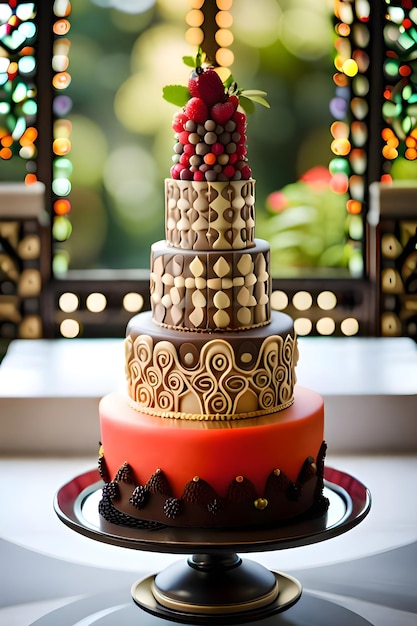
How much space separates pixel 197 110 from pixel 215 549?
119 cm

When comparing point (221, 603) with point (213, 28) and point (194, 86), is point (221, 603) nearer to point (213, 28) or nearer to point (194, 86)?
point (194, 86)

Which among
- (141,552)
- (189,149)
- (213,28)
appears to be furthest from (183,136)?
(213,28)

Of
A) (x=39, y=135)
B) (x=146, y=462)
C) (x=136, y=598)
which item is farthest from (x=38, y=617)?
(x=39, y=135)

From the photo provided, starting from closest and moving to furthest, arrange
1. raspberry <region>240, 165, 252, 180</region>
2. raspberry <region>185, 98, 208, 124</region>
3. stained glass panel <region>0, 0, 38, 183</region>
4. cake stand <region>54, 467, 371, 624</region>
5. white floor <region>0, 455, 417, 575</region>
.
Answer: cake stand <region>54, 467, 371, 624</region> → raspberry <region>185, 98, 208, 124</region> → raspberry <region>240, 165, 252, 180</region> → white floor <region>0, 455, 417, 575</region> → stained glass panel <region>0, 0, 38, 183</region>

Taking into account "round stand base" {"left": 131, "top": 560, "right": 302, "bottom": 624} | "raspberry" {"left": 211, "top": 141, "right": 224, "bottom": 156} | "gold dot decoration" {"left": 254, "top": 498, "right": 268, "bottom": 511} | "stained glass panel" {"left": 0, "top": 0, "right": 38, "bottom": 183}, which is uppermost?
"stained glass panel" {"left": 0, "top": 0, "right": 38, "bottom": 183}

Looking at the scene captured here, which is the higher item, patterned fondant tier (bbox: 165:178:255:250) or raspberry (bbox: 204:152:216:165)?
raspberry (bbox: 204:152:216:165)

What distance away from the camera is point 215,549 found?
9.84ft

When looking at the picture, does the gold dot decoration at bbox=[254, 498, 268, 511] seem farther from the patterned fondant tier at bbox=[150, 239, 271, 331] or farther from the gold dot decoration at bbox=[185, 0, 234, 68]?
the gold dot decoration at bbox=[185, 0, 234, 68]

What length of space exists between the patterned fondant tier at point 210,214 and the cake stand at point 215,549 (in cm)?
80

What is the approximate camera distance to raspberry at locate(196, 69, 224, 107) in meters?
3.13

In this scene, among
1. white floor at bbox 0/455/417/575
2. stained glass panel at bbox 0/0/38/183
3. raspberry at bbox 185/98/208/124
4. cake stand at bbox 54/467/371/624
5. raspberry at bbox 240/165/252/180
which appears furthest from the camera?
stained glass panel at bbox 0/0/38/183

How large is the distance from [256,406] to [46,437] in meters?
1.80

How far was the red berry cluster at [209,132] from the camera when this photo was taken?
3.13m

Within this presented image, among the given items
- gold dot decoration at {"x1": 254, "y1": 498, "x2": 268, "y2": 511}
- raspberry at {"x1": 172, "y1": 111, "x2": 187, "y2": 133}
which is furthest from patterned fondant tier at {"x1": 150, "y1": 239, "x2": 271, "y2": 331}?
gold dot decoration at {"x1": 254, "y1": 498, "x2": 268, "y2": 511}
